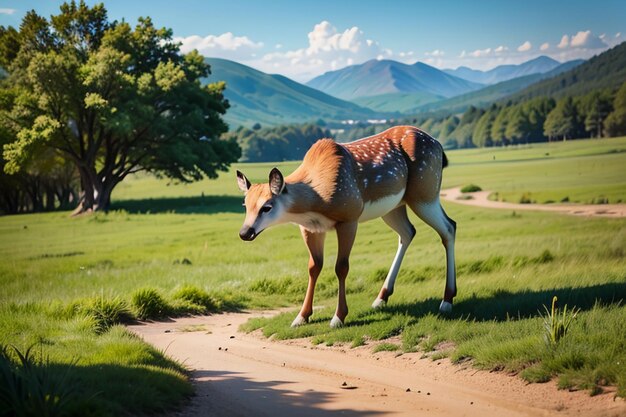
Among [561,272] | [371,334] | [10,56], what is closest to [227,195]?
[10,56]

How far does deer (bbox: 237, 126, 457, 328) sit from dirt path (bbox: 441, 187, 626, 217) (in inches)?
337

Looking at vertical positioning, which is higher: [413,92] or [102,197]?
[413,92]

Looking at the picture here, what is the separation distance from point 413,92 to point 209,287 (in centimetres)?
4978

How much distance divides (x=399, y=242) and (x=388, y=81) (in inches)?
1774

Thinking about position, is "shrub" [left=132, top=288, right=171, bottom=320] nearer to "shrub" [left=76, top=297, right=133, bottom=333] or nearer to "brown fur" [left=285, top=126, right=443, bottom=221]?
"shrub" [left=76, top=297, right=133, bottom=333]

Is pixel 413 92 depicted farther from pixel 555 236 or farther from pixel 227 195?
pixel 555 236

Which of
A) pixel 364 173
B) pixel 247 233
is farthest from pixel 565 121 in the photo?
pixel 247 233

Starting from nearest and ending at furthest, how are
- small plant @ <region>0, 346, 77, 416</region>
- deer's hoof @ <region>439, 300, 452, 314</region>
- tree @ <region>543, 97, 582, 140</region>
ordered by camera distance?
small plant @ <region>0, 346, 77, 416</region> < deer's hoof @ <region>439, 300, 452, 314</region> < tree @ <region>543, 97, 582, 140</region>

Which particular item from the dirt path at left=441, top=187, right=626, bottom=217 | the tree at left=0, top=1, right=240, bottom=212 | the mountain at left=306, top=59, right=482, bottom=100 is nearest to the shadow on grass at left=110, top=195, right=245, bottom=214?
the tree at left=0, top=1, right=240, bottom=212

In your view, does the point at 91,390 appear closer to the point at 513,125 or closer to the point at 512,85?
the point at 513,125

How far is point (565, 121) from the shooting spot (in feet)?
58.4

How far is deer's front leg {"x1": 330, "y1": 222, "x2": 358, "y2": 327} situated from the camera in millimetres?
7594

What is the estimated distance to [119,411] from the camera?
14.2ft

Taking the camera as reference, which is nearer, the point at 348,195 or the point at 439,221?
the point at 348,195
